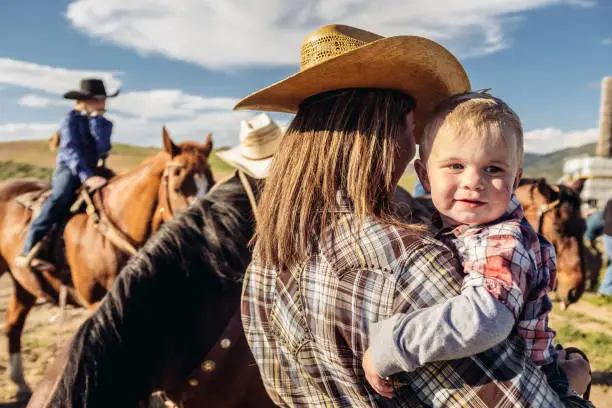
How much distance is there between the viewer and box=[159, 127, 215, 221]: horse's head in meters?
4.38

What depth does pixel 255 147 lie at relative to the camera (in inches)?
123

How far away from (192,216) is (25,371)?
Answer: 4.33 m

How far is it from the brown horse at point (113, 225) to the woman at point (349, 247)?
10.8ft

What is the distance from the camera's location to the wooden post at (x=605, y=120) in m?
9.91

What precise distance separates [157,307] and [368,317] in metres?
1.15

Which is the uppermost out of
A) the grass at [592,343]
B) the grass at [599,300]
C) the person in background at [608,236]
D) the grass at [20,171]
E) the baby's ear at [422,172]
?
the baby's ear at [422,172]

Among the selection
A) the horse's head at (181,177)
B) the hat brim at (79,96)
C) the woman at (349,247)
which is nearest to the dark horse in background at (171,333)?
the woman at (349,247)

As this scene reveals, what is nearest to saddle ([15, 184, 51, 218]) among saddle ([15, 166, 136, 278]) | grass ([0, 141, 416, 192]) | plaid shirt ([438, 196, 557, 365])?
saddle ([15, 166, 136, 278])

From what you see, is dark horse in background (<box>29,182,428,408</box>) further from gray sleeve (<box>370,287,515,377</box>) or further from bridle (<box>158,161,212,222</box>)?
bridle (<box>158,161,212,222</box>)

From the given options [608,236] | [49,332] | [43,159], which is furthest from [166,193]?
[43,159]

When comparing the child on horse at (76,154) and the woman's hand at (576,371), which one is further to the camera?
the child on horse at (76,154)

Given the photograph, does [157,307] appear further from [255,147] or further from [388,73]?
[255,147]

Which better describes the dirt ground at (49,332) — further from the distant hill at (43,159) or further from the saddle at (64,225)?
the distant hill at (43,159)

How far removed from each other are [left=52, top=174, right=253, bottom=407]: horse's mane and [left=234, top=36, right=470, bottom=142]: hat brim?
0.92 m
